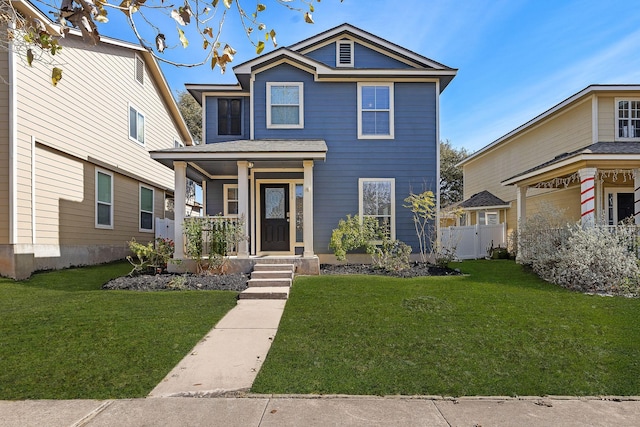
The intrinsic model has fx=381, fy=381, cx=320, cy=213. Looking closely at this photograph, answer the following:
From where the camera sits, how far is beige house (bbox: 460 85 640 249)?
9.83 metres

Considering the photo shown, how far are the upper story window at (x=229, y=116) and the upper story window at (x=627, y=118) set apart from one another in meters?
12.1

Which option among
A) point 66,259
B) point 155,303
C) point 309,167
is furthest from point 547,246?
point 66,259

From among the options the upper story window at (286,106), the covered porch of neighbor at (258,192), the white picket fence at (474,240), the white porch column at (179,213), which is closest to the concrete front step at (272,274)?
the covered porch of neighbor at (258,192)

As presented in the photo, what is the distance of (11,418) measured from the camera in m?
3.03

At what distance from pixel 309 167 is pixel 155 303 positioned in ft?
15.9

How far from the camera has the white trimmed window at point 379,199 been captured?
11086 mm

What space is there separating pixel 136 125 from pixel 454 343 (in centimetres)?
1399

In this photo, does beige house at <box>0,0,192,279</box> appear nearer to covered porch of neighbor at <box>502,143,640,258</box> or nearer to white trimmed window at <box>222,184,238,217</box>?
white trimmed window at <box>222,184,238,217</box>

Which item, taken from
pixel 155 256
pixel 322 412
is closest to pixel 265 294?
pixel 155 256

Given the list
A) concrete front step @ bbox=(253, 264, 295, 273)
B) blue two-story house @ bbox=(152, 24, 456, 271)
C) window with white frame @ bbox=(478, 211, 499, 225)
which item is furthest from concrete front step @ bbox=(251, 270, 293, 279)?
window with white frame @ bbox=(478, 211, 499, 225)

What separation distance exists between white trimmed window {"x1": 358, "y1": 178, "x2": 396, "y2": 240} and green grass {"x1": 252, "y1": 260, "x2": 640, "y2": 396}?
392 centimetres

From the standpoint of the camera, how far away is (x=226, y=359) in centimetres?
427

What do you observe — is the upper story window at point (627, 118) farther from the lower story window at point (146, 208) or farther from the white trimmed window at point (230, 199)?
the lower story window at point (146, 208)

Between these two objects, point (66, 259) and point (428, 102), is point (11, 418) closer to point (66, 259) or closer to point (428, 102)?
point (66, 259)
